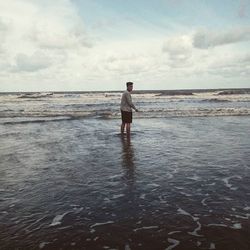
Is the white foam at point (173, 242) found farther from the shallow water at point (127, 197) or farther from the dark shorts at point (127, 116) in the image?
the dark shorts at point (127, 116)

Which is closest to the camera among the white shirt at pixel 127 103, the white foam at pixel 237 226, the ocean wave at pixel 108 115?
the white foam at pixel 237 226

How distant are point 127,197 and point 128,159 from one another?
3.19 m

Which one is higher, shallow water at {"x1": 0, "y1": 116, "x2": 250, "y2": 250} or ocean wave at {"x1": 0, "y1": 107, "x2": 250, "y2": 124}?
shallow water at {"x1": 0, "y1": 116, "x2": 250, "y2": 250}

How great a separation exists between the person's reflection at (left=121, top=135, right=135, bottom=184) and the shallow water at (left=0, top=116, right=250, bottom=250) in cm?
2

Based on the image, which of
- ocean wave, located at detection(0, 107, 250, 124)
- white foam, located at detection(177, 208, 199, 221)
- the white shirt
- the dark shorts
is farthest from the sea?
ocean wave, located at detection(0, 107, 250, 124)

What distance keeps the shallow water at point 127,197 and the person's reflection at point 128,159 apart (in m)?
0.02

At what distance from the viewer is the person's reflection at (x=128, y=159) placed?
23.4ft

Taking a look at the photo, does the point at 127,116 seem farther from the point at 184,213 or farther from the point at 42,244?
the point at 42,244

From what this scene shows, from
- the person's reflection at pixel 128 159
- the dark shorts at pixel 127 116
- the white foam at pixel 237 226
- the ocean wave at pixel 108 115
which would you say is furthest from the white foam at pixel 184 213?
the ocean wave at pixel 108 115

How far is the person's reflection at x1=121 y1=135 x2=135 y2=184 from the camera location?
714 cm

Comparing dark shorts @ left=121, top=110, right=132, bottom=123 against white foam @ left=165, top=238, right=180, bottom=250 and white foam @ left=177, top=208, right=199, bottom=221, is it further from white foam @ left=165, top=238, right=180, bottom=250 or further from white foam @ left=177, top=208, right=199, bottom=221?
white foam @ left=165, top=238, right=180, bottom=250

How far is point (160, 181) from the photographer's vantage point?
6.70 m

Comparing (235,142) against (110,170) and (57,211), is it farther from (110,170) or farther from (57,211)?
(57,211)

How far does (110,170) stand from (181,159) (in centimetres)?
207
